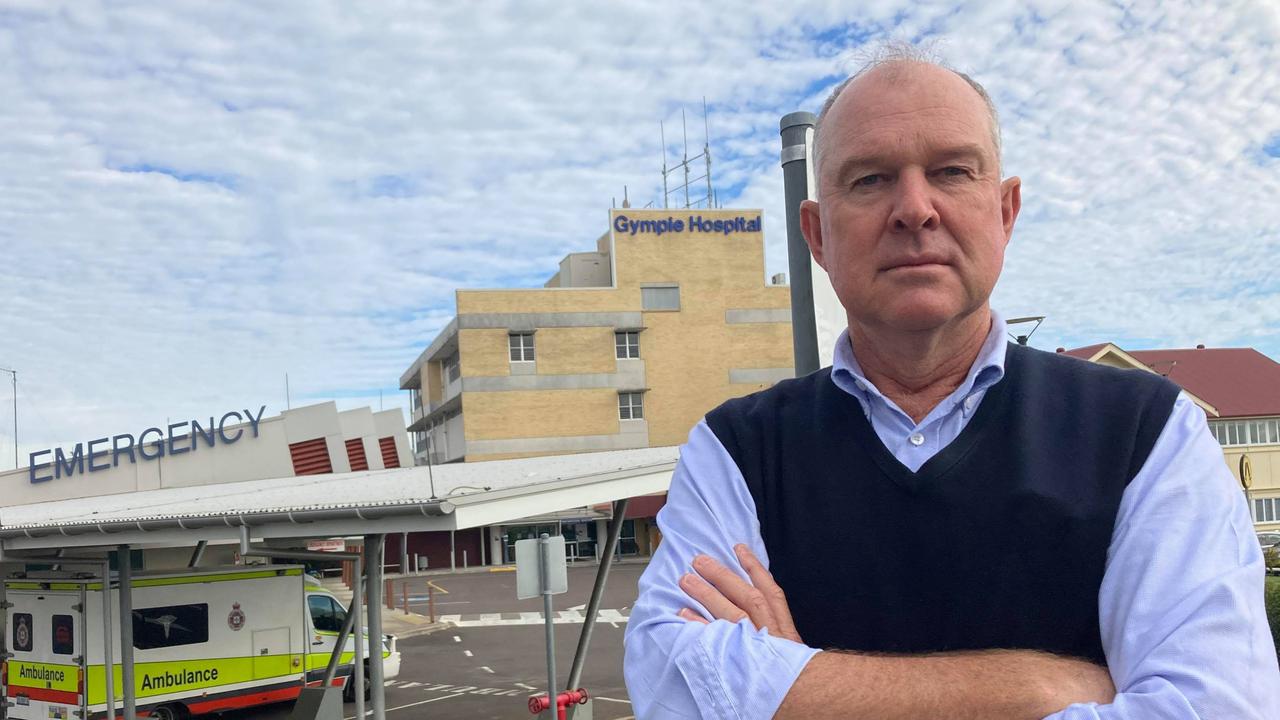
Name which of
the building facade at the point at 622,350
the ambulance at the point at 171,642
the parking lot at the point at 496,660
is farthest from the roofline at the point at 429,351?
the ambulance at the point at 171,642

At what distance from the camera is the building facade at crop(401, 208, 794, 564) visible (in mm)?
49969

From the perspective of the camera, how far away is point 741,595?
5.79ft

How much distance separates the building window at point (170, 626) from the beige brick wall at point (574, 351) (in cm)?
3494

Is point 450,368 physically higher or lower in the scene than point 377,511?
higher

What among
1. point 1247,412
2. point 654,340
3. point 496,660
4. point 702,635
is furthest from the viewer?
point 654,340

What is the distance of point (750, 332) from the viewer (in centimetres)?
5297

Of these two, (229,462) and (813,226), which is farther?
(229,462)

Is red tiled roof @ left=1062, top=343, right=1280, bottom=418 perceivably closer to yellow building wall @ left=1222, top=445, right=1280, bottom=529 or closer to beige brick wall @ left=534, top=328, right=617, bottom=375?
yellow building wall @ left=1222, top=445, right=1280, bottom=529

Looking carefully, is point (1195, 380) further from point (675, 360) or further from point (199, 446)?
point (199, 446)

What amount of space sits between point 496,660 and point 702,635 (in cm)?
2323

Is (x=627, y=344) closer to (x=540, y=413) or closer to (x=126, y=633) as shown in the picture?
(x=540, y=413)

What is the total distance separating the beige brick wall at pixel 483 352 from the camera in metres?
49.5

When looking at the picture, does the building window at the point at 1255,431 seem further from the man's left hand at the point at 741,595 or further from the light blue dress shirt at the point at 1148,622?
the man's left hand at the point at 741,595

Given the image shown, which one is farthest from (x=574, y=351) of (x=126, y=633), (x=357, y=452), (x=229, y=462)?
(x=126, y=633)
